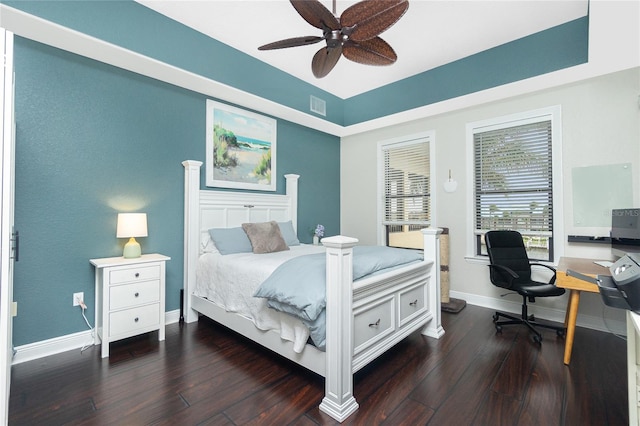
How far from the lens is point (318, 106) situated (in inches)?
179

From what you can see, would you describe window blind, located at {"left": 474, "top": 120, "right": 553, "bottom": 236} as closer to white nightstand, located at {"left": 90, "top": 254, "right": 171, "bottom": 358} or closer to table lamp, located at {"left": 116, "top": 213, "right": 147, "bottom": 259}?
white nightstand, located at {"left": 90, "top": 254, "right": 171, "bottom": 358}

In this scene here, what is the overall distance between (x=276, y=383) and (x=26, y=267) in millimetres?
2249

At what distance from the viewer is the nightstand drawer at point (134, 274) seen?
242cm

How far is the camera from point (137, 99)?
2938mm

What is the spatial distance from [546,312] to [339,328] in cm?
292

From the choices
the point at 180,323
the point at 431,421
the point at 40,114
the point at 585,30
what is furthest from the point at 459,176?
the point at 40,114

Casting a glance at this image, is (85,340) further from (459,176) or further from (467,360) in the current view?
(459,176)

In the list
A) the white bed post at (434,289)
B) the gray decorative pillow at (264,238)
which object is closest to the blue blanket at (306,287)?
the white bed post at (434,289)

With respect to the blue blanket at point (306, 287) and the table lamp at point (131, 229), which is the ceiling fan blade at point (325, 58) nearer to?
the blue blanket at point (306, 287)

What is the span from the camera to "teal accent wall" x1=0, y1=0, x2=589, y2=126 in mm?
2469

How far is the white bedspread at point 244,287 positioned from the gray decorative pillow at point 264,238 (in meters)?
0.15

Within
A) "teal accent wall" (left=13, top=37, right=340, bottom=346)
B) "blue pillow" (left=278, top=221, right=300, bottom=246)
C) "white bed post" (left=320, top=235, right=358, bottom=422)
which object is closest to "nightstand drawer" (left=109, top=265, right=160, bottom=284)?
"teal accent wall" (left=13, top=37, right=340, bottom=346)

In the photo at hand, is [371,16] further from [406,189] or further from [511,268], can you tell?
[406,189]

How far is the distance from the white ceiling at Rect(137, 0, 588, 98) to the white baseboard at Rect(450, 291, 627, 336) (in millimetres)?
3095
